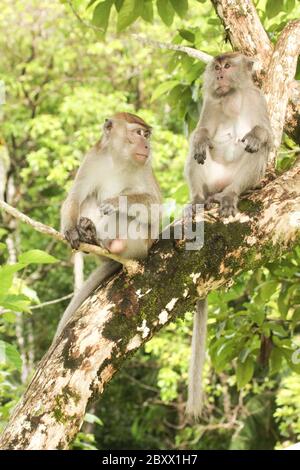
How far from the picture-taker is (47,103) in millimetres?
13484

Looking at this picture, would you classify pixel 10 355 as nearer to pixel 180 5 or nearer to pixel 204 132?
pixel 204 132

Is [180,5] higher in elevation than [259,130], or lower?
higher

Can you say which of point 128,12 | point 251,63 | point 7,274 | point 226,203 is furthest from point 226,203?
point 128,12

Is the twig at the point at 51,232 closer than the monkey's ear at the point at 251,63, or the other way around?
the twig at the point at 51,232

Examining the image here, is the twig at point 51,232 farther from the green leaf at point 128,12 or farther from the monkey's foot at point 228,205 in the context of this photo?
the green leaf at point 128,12

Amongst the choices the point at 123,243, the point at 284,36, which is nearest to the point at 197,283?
the point at 123,243

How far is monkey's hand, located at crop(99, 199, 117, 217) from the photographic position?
3.59 m

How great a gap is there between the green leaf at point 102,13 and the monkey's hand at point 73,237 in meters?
1.41

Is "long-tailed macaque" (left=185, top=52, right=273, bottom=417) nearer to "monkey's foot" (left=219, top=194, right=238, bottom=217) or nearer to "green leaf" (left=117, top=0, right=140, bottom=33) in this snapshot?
"monkey's foot" (left=219, top=194, right=238, bottom=217)

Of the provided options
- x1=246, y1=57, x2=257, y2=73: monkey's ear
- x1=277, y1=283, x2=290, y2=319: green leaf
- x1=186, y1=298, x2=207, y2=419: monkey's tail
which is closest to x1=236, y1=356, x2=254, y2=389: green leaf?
x1=277, y1=283, x2=290, y2=319: green leaf

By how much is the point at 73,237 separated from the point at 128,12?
1515 mm

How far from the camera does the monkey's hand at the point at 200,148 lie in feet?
13.6

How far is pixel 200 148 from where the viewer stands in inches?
164

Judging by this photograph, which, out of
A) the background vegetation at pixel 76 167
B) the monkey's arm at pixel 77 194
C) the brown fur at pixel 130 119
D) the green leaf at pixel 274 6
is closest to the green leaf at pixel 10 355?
the monkey's arm at pixel 77 194
